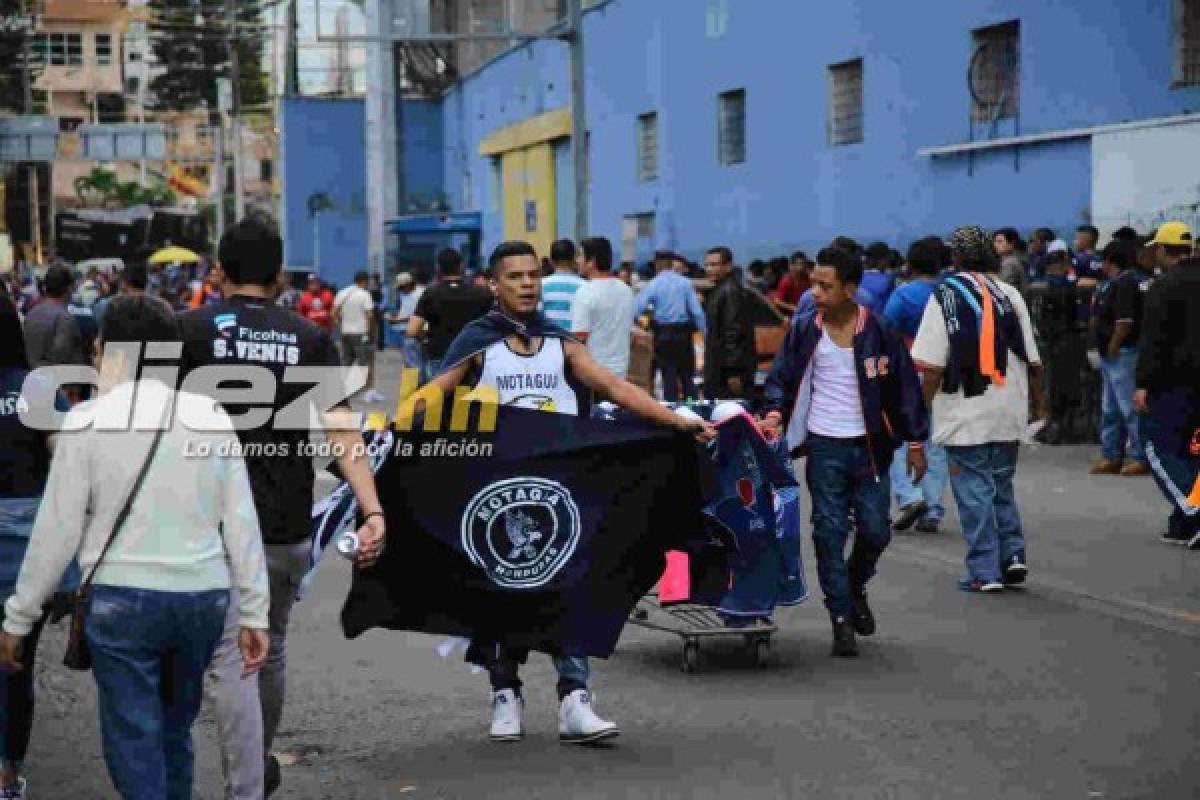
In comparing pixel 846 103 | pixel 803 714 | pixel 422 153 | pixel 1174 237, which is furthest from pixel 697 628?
pixel 422 153

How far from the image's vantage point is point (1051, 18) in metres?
20.9

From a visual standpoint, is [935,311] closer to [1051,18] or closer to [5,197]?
[1051,18]

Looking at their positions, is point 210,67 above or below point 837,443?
above

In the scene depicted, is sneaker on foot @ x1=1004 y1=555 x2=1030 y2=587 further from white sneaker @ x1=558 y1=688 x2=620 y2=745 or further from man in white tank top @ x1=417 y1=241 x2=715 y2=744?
white sneaker @ x1=558 y1=688 x2=620 y2=745

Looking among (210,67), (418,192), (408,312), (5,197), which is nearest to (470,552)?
(408,312)

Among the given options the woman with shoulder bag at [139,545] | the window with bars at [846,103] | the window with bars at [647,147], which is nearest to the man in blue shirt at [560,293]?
the woman with shoulder bag at [139,545]

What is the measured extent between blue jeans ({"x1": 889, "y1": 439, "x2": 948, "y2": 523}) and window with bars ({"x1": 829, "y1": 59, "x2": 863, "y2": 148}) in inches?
482

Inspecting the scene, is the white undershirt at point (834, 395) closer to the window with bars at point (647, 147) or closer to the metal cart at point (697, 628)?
the metal cart at point (697, 628)

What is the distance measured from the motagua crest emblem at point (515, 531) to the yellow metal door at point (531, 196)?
3108 centimetres

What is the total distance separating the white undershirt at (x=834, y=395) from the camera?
30.6 ft

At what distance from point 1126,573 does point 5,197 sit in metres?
86.6

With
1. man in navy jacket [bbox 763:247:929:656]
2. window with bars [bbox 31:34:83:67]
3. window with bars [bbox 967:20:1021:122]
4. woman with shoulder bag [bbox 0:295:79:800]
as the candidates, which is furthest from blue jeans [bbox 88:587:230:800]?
window with bars [bbox 31:34:83:67]

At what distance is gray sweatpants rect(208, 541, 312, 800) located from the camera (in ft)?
19.5

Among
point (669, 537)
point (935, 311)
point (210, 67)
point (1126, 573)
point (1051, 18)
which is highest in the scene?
point (210, 67)
